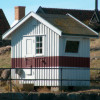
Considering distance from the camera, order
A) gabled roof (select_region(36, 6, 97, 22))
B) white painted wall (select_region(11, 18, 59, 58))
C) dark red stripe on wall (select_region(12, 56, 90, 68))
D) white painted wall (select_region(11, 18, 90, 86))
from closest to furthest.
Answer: white painted wall (select_region(11, 18, 90, 86)) → dark red stripe on wall (select_region(12, 56, 90, 68)) → white painted wall (select_region(11, 18, 59, 58)) → gabled roof (select_region(36, 6, 97, 22))

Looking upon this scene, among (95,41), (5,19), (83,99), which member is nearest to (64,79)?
(83,99)

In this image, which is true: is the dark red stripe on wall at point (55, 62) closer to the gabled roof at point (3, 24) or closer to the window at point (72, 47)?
the window at point (72, 47)

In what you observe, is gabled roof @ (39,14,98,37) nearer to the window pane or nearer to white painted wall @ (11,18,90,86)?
white painted wall @ (11,18,90,86)

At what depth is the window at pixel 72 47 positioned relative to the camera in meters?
30.4

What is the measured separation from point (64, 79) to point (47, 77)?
1.45m

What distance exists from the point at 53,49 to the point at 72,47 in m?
1.11

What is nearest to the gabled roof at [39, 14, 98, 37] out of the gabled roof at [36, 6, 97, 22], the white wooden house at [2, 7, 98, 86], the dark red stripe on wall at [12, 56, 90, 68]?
the white wooden house at [2, 7, 98, 86]

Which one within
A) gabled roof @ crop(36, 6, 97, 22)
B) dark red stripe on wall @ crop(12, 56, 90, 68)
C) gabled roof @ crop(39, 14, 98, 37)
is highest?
gabled roof @ crop(36, 6, 97, 22)

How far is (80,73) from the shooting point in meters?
30.2

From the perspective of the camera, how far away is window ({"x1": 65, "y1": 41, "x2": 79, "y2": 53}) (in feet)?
99.6

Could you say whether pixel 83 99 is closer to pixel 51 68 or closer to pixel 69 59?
pixel 51 68

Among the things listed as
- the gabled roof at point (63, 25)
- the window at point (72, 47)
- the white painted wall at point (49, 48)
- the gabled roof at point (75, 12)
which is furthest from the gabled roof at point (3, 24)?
the window at point (72, 47)

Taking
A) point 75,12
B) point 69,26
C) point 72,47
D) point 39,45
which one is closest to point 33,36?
point 39,45

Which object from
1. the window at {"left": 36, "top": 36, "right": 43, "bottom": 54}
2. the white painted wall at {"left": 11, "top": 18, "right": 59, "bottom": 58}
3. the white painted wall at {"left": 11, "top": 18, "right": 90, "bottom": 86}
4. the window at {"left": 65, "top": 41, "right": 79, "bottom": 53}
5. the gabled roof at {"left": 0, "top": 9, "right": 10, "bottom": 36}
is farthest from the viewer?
the gabled roof at {"left": 0, "top": 9, "right": 10, "bottom": 36}
